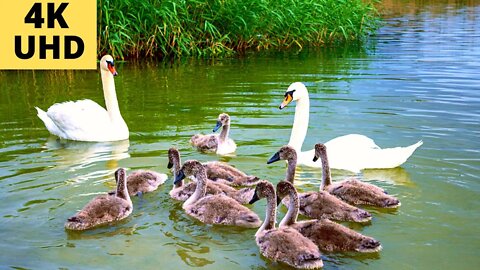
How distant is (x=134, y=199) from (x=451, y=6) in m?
34.6

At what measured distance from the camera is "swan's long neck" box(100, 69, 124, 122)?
441 inches

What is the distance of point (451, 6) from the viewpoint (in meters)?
39.6

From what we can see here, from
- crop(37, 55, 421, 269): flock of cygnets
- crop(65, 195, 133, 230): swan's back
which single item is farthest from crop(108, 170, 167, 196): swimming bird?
crop(65, 195, 133, 230): swan's back

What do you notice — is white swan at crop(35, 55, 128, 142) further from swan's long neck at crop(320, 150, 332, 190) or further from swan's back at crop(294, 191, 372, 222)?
swan's back at crop(294, 191, 372, 222)

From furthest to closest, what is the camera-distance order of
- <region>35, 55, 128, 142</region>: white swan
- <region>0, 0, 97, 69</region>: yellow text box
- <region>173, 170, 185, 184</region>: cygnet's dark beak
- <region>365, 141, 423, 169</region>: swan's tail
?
<region>0, 0, 97, 69</region>: yellow text box
<region>35, 55, 128, 142</region>: white swan
<region>365, 141, 423, 169</region>: swan's tail
<region>173, 170, 185, 184</region>: cygnet's dark beak

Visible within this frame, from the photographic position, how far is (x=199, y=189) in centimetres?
758

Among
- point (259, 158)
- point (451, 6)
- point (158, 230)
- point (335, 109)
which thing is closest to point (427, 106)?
point (335, 109)

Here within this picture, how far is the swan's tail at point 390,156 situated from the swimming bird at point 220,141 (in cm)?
186

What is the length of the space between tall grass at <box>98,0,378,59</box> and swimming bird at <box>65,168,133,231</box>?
10.3 metres

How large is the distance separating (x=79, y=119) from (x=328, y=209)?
502 cm

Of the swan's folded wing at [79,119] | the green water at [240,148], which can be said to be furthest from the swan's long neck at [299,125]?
the swan's folded wing at [79,119]

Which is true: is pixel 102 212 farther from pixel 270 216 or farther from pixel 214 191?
pixel 270 216

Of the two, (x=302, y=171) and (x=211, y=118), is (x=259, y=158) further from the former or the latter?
(x=211, y=118)

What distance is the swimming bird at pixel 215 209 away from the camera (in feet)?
23.0
